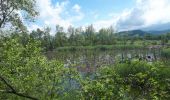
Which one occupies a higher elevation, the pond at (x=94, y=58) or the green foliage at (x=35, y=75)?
the green foliage at (x=35, y=75)

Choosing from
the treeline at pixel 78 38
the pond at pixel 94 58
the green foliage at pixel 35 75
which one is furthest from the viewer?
the treeline at pixel 78 38

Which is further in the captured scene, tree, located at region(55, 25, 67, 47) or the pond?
tree, located at region(55, 25, 67, 47)

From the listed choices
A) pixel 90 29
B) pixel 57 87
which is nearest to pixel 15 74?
pixel 57 87

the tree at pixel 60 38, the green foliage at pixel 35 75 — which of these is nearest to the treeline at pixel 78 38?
the tree at pixel 60 38

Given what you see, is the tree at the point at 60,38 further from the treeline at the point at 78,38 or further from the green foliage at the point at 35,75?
the green foliage at the point at 35,75

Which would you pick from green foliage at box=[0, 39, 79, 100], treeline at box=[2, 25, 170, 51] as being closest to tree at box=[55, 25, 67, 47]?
treeline at box=[2, 25, 170, 51]

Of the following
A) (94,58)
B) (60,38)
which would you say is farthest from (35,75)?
(60,38)

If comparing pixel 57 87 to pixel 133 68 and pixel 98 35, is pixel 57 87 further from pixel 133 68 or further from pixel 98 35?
pixel 98 35

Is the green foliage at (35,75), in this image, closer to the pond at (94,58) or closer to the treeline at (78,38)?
the pond at (94,58)

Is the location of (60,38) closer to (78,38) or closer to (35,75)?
(78,38)

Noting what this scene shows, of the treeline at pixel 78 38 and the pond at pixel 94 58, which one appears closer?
the pond at pixel 94 58

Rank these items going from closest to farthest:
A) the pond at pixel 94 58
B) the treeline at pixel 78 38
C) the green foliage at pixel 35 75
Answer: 1. the green foliage at pixel 35 75
2. the pond at pixel 94 58
3. the treeline at pixel 78 38

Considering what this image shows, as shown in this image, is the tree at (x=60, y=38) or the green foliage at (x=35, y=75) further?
the tree at (x=60, y=38)

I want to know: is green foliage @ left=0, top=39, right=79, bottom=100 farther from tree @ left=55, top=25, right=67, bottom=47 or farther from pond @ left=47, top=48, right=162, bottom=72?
tree @ left=55, top=25, right=67, bottom=47
